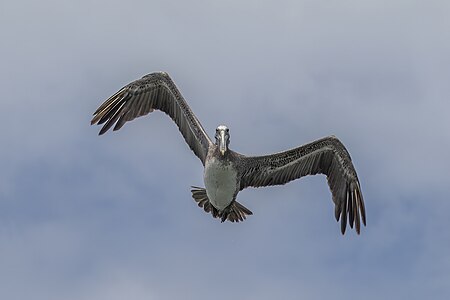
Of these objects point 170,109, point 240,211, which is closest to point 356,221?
point 240,211

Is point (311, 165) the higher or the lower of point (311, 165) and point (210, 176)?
the higher

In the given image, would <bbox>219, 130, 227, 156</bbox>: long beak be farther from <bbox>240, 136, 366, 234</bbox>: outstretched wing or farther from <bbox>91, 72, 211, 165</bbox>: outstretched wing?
<bbox>240, 136, 366, 234</bbox>: outstretched wing

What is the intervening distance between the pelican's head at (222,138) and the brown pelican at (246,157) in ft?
2.83

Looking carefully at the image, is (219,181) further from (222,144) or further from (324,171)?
(324,171)

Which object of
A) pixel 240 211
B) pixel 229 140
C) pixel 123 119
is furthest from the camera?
pixel 240 211

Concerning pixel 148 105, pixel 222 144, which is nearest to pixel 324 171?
pixel 222 144

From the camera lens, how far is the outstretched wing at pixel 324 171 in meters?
21.5

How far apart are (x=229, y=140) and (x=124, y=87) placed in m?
2.90

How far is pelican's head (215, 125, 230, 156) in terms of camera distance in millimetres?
19641

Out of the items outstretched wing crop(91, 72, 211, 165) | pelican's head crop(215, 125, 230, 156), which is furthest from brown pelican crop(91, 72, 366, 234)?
pelican's head crop(215, 125, 230, 156)

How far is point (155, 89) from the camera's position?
70.7 feet

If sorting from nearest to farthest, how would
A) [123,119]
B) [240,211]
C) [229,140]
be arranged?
1. [229,140]
2. [123,119]
3. [240,211]

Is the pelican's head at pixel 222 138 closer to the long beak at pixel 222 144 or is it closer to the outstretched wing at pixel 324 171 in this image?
the long beak at pixel 222 144

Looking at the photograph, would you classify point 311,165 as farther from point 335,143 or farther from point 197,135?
point 197,135
